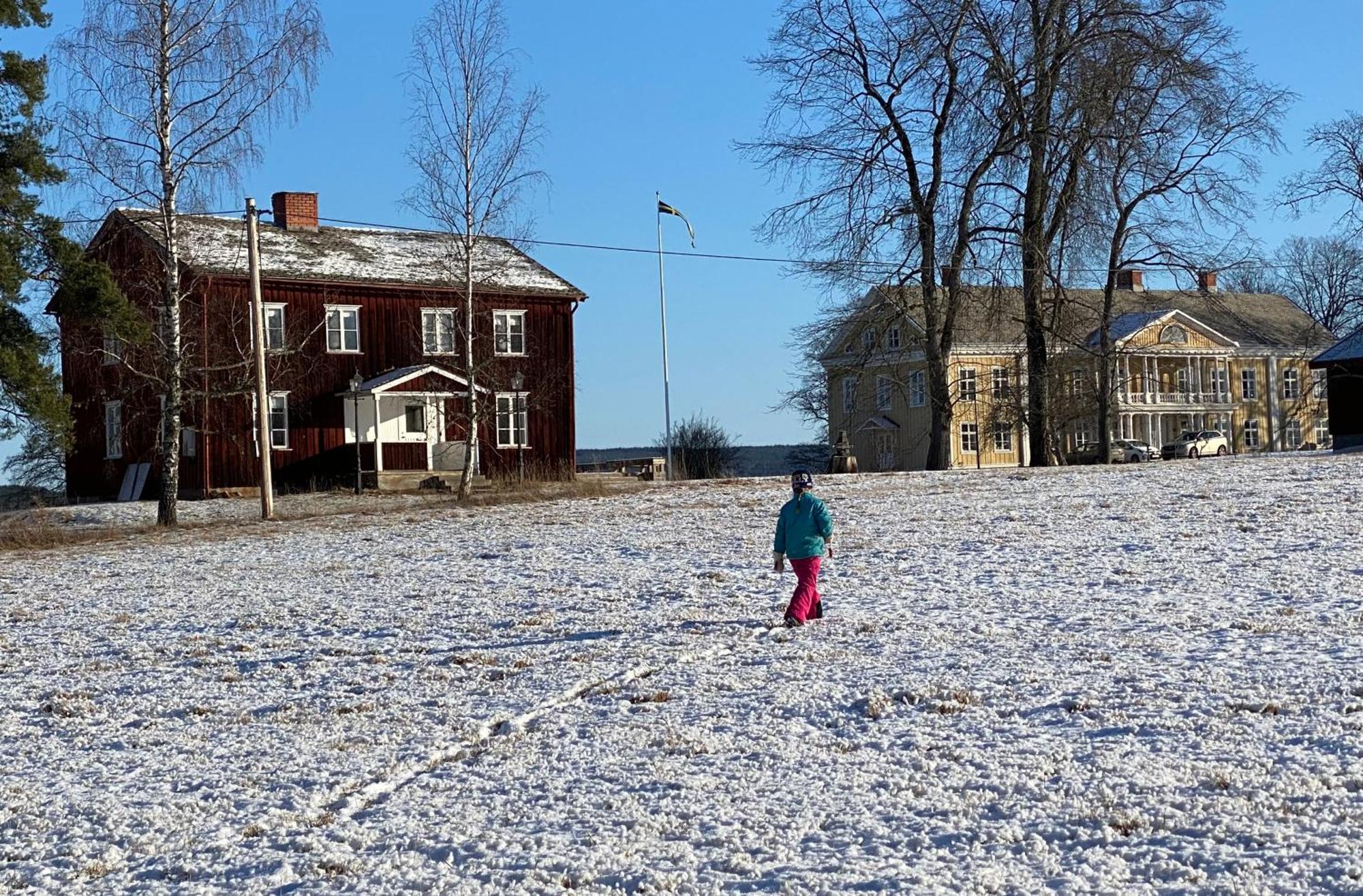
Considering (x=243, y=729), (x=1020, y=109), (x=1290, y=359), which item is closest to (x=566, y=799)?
(x=243, y=729)

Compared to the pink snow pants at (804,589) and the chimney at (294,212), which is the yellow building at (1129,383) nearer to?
the chimney at (294,212)

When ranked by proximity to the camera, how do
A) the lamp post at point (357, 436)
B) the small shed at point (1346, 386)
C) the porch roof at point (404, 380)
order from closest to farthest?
the lamp post at point (357, 436) < the porch roof at point (404, 380) < the small shed at point (1346, 386)

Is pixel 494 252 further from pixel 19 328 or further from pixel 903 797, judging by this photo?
pixel 903 797

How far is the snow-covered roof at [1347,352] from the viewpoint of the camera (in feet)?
155

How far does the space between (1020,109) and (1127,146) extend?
2.88 meters

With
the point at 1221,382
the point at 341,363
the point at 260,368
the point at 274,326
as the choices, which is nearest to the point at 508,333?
the point at 341,363

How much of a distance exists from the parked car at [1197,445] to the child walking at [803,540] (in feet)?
190

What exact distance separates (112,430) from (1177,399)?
5330 centimetres

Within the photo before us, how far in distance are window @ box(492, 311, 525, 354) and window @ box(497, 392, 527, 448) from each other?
135 cm

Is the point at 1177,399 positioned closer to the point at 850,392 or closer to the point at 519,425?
the point at 850,392

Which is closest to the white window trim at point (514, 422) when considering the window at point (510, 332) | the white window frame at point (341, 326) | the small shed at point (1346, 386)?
the window at point (510, 332)

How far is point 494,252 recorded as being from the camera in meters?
46.2

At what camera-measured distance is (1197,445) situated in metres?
68.8

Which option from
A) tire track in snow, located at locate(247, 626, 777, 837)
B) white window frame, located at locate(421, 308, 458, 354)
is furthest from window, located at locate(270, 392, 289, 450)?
tire track in snow, located at locate(247, 626, 777, 837)
